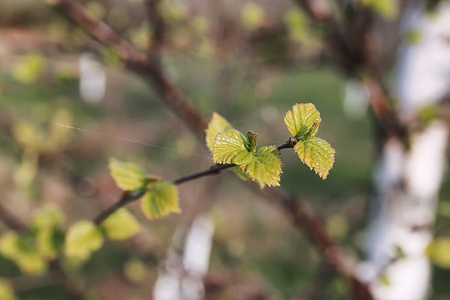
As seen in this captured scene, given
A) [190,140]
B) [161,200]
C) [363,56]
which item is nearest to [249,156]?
[161,200]

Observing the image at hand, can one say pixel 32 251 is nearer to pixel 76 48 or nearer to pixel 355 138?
pixel 76 48

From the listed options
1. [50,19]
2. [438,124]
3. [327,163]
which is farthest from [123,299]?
[327,163]

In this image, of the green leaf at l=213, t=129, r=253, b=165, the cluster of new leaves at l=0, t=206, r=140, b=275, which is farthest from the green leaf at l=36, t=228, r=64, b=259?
the green leaf at l=213, t=129, r=253, b=165

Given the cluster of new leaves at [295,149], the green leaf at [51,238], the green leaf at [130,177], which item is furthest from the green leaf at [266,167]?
the green leaf at [51,238]

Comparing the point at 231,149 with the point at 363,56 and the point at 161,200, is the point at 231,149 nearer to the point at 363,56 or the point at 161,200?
the point at 161,200

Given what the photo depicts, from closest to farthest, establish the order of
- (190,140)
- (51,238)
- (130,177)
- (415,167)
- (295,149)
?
(295,149) < (130,177) < (51,238) < (415,167) < (190,140)

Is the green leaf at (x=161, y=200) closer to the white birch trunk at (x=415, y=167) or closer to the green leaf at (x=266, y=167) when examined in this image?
the green leaf at (x=266, y=167)
